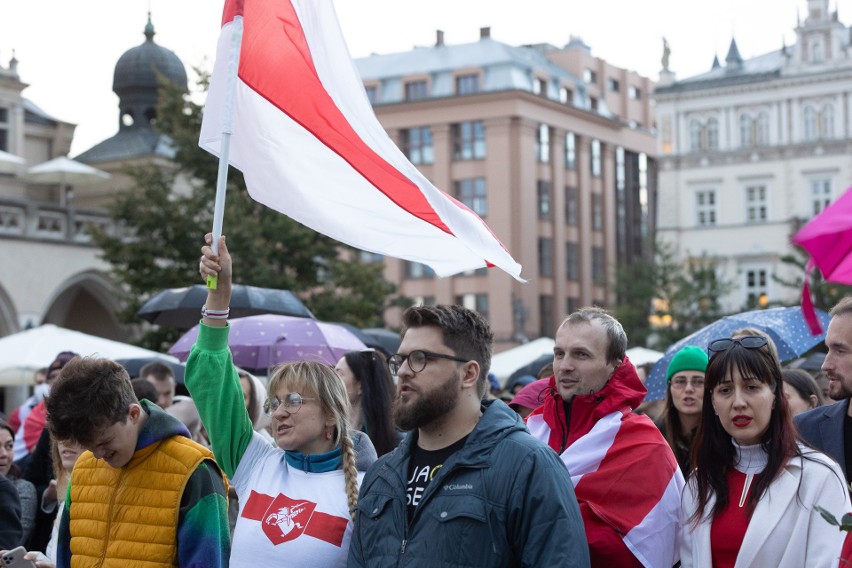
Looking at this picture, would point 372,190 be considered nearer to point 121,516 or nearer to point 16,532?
point 121,516

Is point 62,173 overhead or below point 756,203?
below

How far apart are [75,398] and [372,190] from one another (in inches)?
75.5

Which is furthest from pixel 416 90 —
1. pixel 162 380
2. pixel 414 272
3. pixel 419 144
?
A: pixel 162 380

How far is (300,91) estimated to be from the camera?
6.38 m

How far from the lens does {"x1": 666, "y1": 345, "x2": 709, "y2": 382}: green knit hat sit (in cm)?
745

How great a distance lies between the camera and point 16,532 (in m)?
6.51

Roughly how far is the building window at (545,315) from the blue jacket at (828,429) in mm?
61195

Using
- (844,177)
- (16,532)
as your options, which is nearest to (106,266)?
(16,532)

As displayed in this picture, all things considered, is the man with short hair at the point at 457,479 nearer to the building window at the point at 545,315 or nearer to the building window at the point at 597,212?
the building window at the point at 545,315

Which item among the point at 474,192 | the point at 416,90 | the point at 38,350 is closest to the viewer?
the point at 38,350

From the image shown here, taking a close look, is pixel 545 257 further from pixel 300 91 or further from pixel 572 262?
pixel 300 91

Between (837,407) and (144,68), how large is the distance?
1612 inches

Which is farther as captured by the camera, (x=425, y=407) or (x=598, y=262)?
(x=598, y=262)

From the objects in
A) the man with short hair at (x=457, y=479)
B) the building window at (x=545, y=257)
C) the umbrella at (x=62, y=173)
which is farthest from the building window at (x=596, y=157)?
the man with short hair at (x=457, y=479)
